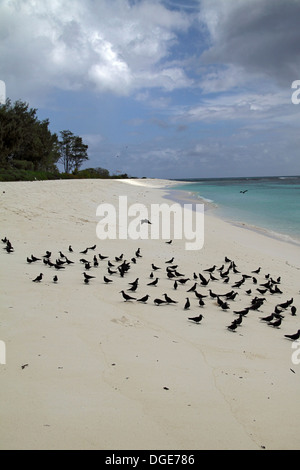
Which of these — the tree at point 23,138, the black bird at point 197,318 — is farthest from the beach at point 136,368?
the tree at point 23,138

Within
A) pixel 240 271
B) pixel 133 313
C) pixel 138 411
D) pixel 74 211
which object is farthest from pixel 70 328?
pixel 74 211

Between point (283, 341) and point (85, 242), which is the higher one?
point (85, 242)

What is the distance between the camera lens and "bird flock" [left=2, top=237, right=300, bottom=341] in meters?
5.38

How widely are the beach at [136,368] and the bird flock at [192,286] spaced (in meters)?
0.07

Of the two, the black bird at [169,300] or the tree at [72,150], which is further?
the tree at [72,150]

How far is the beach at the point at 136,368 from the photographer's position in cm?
246

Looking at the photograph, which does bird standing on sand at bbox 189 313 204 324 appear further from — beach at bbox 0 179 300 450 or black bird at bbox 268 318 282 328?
black bird at bbox 268 318 282 328

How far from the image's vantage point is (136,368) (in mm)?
3295

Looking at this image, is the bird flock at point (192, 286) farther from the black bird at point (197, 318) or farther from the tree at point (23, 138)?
the tree at point (23, 138)

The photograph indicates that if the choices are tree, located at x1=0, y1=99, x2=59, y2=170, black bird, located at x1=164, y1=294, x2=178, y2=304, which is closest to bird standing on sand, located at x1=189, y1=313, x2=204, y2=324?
black bird, located at x1=164, y1=294, x2=178, y2=304

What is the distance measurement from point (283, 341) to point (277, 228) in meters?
13.8

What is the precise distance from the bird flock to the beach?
0.07 meters

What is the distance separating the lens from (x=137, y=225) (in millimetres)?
13188
